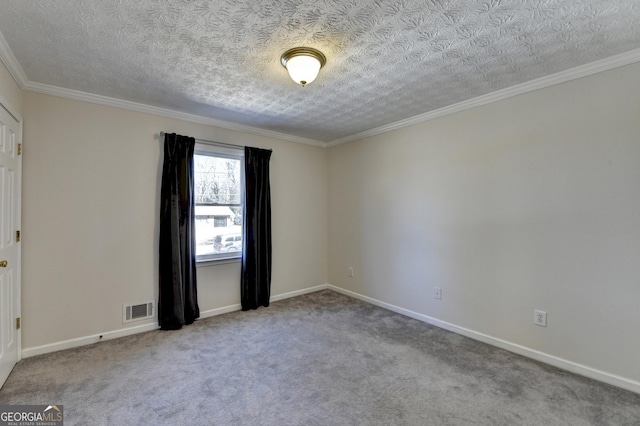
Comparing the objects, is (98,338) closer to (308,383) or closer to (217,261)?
(217,261)

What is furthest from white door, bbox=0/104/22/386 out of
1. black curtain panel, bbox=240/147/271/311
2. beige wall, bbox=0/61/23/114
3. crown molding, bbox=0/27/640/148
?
black curtain panel, bbox=240/147/271/311

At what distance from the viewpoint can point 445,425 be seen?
5.72ft

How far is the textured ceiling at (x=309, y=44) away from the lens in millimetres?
1637

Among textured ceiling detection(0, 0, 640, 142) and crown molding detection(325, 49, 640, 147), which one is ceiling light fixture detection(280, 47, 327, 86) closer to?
textured ceiling detection(0, 0, 640, 142)

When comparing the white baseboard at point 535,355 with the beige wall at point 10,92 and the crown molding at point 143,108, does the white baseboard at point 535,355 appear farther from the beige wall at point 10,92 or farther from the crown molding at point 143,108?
the beige wall at point 10,92

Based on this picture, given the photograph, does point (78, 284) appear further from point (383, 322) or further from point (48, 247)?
point (383, 322)

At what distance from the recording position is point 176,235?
316 centimetres

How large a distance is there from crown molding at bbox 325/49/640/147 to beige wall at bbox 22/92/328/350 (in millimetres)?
2485

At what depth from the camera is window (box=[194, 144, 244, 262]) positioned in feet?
11.7

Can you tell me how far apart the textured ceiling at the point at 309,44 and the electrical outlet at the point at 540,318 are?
2044 mm

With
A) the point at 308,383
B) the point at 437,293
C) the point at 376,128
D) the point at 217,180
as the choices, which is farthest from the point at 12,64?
the point at 437,293

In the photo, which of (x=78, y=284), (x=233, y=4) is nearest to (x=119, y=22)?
(x=233, y=4)

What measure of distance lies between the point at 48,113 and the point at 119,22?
62.1 inches

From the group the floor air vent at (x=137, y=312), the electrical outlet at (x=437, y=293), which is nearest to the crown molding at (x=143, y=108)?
the floor air vent at (x=137, y=312)
